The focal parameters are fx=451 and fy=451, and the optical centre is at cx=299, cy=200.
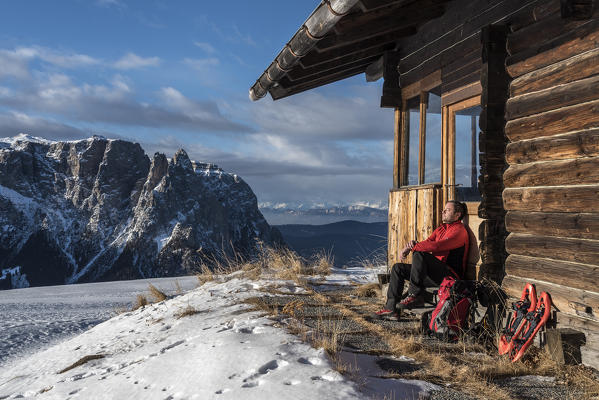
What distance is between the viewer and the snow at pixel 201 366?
9.78 feet

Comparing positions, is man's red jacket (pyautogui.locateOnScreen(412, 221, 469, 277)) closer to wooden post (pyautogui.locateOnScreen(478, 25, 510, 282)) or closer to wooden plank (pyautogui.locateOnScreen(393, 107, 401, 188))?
wooden post (pyautogui.locateOnScreen(478, 25, 510, 282))

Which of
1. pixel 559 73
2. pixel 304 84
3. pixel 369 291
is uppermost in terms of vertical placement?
pixel 304 84

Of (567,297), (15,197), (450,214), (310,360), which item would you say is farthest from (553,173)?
(15,197)

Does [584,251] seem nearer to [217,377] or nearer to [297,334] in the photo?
[297,334]

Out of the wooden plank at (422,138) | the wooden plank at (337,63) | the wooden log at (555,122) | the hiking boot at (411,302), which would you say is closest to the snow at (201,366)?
the hiking boot at (411,302)

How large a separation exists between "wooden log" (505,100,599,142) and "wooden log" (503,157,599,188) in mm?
284

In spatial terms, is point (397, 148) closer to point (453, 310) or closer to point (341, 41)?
point (341, 41)

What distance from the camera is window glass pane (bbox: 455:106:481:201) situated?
18.4 feet

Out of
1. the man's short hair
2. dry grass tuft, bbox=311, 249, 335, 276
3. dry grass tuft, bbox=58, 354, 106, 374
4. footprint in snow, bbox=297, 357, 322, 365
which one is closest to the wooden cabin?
the man's short hair

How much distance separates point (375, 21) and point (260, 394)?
15.1 ft

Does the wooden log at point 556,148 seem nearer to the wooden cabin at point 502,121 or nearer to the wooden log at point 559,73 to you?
the wooden cabin at point 502,121

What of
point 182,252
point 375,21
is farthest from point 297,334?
point 182,252

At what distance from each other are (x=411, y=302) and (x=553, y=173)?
2052 mm

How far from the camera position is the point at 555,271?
4129 millimetres
